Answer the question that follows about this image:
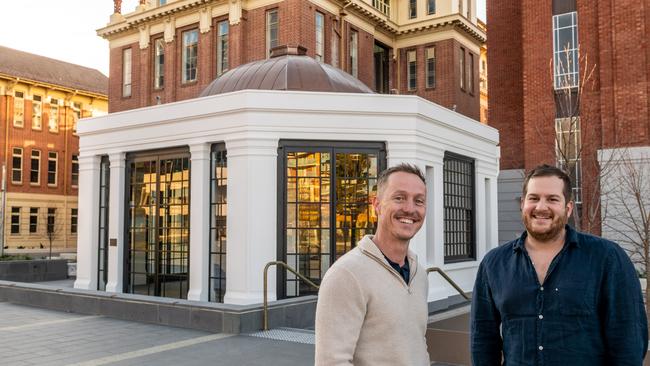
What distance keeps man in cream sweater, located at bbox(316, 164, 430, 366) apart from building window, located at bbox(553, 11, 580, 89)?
2279 cm

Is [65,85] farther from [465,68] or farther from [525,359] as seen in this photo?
[525,359]

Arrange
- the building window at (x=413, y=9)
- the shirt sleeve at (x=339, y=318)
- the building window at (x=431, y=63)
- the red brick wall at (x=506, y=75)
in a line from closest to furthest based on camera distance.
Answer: the shirt sleeve at (x=339, y=318)
the red brick wall at (x=506, y=75)
the building window at (x=431, y=63)
the building window at (x=413, y=9)

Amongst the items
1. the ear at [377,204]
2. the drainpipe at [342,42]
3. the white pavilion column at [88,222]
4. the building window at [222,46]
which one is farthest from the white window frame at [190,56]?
the ear at [377,204]

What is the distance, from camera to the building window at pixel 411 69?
115 ft

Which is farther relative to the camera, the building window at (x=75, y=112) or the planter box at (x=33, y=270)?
the building window at (x=75, y=112)

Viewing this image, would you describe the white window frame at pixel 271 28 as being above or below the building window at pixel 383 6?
below

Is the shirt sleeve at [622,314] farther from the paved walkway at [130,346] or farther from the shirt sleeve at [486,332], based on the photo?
the paved walkway at [130,346]

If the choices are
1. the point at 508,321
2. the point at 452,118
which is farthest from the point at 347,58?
the point at 508,321

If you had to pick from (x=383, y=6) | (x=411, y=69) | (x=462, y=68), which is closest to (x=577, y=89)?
(x=462, y=68)

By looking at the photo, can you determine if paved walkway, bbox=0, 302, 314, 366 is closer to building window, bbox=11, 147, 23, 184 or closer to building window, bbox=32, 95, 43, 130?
building window, bbox=11, 147, 23, 184

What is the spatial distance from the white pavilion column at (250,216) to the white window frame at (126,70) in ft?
78.0

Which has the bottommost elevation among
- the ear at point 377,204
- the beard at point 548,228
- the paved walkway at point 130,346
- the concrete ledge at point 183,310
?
the paved walkway at point 130,346

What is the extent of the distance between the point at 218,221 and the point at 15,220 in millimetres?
36704

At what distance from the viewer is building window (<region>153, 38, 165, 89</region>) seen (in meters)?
33.2
